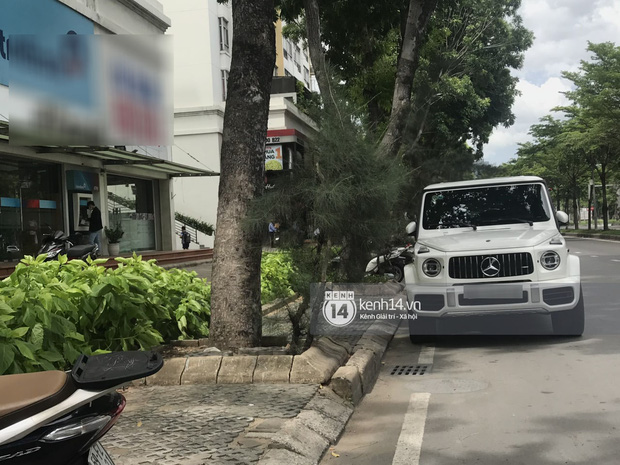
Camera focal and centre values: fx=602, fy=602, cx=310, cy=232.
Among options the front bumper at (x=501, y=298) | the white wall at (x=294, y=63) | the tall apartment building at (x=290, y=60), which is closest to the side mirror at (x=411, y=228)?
the front bumper at (x=501, y=298)

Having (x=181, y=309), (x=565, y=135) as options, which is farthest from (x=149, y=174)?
(x=565, y=135)

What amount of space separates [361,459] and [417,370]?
7.80ft

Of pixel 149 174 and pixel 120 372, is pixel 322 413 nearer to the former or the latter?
pixel 120 372

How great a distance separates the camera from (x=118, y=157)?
715 inches

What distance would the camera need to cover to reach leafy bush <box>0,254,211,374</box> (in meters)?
4.55

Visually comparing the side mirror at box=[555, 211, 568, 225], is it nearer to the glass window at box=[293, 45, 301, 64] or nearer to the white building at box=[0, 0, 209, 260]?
the white building at box=[0, 0, 209, 260]

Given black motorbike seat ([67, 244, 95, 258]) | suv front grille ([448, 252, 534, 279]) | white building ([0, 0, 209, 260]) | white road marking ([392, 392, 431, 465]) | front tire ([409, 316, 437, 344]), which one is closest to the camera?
white road marking ([392, 392, 431, 465])

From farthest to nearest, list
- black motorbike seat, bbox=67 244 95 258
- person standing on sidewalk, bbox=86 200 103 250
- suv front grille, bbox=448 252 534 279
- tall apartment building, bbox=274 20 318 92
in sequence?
tall apartment building, bbox=274 20 318 92, person standing on sidewalk, bbox=86 200 103 250, black motorbike seat, bbox=67 244 95 258, suv front grille, bbox=448 252 534 279

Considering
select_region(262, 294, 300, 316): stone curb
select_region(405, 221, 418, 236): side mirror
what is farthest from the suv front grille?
select_region(262, 294, 300, 316): stone curb

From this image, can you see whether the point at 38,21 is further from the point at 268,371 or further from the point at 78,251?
the point at 268,371

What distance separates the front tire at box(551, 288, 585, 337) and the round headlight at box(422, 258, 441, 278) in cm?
147

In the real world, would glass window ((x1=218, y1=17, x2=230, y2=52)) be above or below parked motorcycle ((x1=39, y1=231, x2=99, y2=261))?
above

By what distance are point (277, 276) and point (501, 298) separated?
371 centimetres

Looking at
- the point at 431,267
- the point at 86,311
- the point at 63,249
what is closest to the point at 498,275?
the point at 431,267
